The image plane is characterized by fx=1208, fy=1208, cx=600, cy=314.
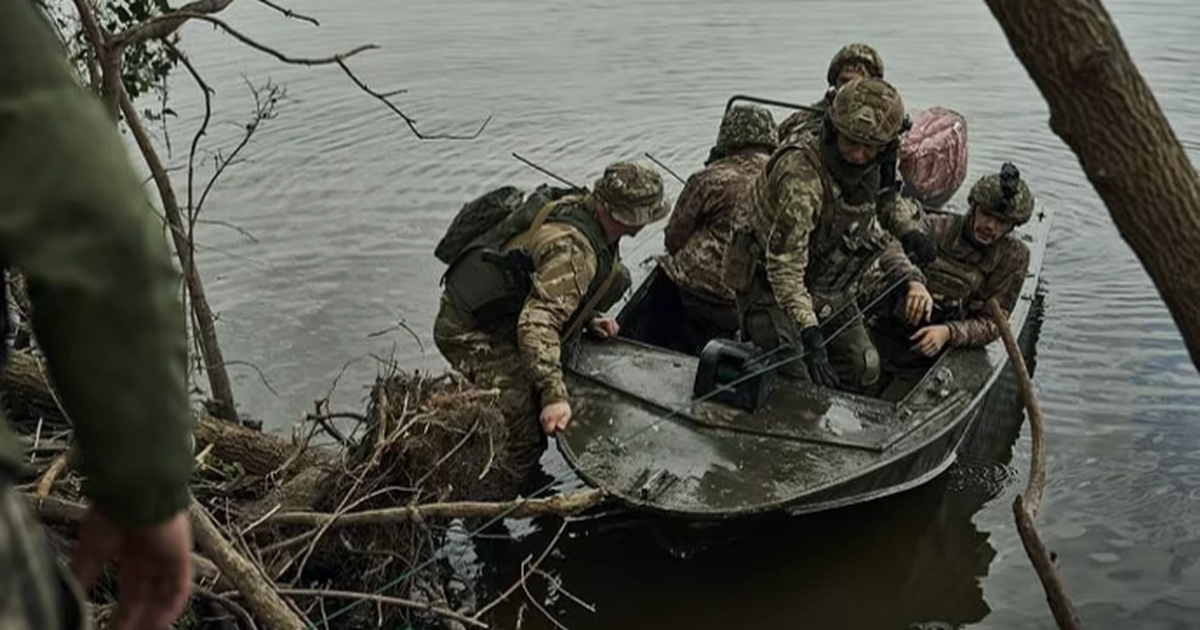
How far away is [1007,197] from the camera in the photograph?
687 cm

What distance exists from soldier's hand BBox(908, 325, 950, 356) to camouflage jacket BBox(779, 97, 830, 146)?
1317 mm

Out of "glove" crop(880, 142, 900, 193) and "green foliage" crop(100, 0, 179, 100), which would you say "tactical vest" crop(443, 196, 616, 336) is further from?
"green foliage" crop(100, 0, 179, 100)

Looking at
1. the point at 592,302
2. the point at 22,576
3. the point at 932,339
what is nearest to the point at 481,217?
the point at 592,302

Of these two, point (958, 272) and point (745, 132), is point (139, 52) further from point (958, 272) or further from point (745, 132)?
point (958, 272)

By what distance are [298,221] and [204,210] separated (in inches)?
41.2

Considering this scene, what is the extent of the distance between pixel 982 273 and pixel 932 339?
648 mm

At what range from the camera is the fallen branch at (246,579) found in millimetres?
3801

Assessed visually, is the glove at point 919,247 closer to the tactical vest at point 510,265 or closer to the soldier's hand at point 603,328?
the soldier's hand at point 603,328

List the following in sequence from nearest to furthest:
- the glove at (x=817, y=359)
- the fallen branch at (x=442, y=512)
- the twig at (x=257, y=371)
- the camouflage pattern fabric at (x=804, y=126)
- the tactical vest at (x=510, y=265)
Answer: the fallen branch at (x=442, y=512) < the tactical vest at (x=510, y=265) < the glove at (x=817, y=359) < the camouflage pattern fabric at (x=804, y=126) < the twig at (x=257, y=371)

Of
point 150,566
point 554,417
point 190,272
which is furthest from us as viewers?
point 190,272

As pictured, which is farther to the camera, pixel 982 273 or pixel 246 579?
pixel 982 273

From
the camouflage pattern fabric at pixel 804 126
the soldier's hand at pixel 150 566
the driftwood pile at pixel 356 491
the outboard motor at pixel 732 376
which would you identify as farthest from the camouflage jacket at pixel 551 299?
the soldier's hand at pixel 150 566

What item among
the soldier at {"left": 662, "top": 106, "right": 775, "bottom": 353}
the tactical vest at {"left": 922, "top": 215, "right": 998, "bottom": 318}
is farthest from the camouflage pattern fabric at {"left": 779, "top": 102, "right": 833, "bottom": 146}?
the tactical vest at {"left": 922, "top": 215, "right": 998, "bottom": 318}

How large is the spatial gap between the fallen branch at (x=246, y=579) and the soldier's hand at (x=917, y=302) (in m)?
Answer: 4.15
